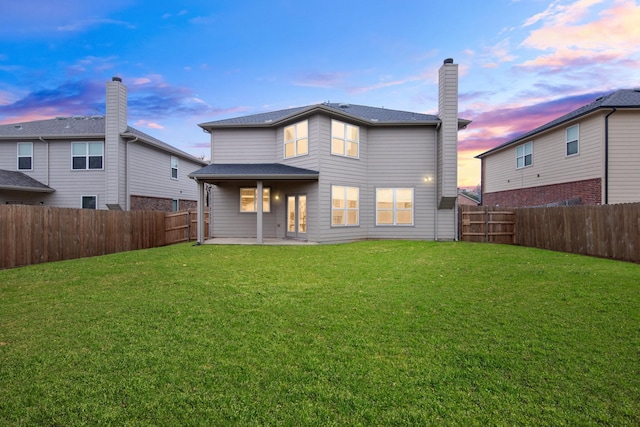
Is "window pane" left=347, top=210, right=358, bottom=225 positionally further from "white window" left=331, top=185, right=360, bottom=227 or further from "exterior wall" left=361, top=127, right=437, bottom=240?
"exterior wall" left=361, top=127, right=437, bottom=240

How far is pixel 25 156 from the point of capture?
16625 mm

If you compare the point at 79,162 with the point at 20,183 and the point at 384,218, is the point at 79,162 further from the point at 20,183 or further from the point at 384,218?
the point at 384,218

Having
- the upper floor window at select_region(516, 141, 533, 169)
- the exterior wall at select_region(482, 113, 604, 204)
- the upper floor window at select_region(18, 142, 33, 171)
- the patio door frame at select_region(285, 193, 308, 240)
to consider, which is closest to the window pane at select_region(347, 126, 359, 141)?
the patio door frame at select_region(285, 193, 308, 240)

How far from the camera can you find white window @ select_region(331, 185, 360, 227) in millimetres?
13414

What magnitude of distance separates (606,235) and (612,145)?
6.77 m

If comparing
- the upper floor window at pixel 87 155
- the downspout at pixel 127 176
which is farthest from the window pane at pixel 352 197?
the upper floor window at pixel 87 155

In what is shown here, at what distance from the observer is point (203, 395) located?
2357 mm

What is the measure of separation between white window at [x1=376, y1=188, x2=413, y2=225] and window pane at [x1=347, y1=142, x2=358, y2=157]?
2.18m

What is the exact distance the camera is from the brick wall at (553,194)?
13.6 meters

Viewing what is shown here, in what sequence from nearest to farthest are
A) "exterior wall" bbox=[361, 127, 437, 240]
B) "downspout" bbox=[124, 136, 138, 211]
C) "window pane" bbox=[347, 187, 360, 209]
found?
"window pane" bbox=[347, 187, 360, 209] → "exterior wall" bbox=[361, 127, 437, 240] → "downspout" bbox=[124, 136, 138, 211]

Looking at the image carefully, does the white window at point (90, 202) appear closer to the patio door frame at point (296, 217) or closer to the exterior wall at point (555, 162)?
the patio door frame at point (296, 217)

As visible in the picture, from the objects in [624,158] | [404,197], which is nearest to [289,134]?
[404,197]

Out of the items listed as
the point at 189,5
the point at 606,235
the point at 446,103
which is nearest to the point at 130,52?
the point at 189,5

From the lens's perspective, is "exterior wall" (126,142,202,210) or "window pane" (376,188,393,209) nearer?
"window pane" (376,188,393,209)
